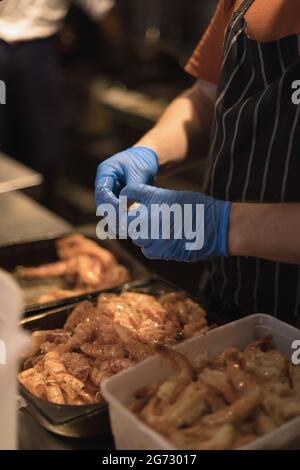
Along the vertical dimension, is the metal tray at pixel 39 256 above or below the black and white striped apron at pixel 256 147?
below

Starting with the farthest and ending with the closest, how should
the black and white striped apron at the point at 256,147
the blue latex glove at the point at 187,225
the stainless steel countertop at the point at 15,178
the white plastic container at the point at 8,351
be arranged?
the stainless steel countertop at the point at 15,178 < the black and white striped apron at the point at 256,147 < the blue latex glove at the point at 187,225 < the white plastic container at the point at 8,351

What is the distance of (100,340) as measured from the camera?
1.75 metres

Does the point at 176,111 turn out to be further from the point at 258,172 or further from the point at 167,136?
the point at 258,172

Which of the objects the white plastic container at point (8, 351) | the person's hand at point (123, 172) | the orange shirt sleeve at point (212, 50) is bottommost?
the person's hand at point (123, 172)

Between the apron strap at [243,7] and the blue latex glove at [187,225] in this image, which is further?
the apron strap at [243,7]

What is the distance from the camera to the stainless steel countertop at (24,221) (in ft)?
9.14

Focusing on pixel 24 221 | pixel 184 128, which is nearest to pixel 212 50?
pixel 184 128

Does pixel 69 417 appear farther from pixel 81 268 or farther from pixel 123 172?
pixel 81 268

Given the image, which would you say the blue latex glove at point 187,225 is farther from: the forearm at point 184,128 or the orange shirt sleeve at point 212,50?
the orange shirt sleeve at point 212,50

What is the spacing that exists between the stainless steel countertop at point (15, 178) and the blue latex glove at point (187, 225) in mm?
1660

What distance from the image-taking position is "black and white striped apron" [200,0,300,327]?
1898mm

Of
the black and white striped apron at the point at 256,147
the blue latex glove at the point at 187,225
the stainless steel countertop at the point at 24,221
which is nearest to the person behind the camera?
the blue latex glove at the point at 187,225

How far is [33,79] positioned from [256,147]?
156 inches

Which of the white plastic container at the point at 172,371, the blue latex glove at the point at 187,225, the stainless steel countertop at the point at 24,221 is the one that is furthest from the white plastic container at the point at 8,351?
the stainless steel countertop at the point at 24,221
